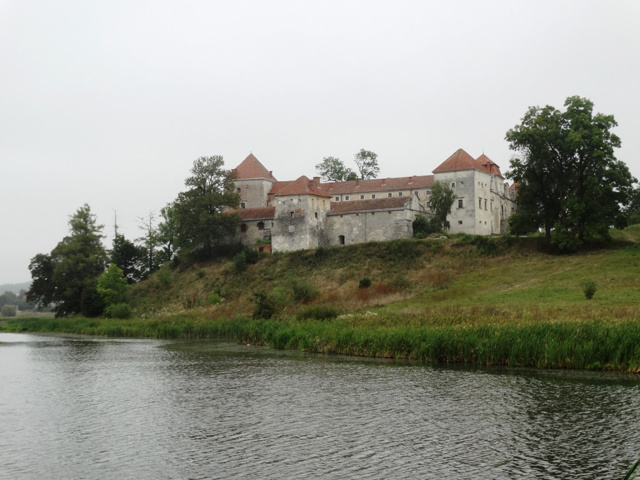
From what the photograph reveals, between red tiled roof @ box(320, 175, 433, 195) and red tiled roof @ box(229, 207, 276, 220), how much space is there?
32.5 ft

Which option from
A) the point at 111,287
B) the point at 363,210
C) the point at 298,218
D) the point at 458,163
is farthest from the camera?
the point at 458,163

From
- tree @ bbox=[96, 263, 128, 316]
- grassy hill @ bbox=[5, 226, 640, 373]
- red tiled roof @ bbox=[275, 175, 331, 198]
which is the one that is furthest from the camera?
red tiled roof @ bbox=[275, 175, 331, 198]

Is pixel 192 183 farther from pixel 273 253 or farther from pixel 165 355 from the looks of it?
pixel 165 355

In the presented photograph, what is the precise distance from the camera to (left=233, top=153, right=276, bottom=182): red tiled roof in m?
76.4

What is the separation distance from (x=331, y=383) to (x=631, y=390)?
27.4 ft

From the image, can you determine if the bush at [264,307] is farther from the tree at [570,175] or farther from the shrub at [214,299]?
the tree at [570,175]

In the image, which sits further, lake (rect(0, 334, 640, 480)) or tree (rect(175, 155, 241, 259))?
tree (rect(175, 155, 241, 259))

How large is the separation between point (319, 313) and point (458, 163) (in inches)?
1472

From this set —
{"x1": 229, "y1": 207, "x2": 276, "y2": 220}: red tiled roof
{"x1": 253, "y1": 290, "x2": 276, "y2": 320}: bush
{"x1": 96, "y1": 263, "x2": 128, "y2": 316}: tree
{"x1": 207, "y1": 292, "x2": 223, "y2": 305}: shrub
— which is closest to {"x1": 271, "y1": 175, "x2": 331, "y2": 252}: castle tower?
{"x1": 229, "y1": 207, "x2": 276, "y2": 220}: red tiled roof

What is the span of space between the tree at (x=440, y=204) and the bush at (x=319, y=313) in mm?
30699

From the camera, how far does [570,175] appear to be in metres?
51.7

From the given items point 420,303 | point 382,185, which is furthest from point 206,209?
point 420,303

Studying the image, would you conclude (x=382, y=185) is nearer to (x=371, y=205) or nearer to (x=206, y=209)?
(x=371, y=205)

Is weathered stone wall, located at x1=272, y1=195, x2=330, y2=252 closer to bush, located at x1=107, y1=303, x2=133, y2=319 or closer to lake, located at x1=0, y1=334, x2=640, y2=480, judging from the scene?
bush, located at x1=107, y1=303, x2=133, y2=319
